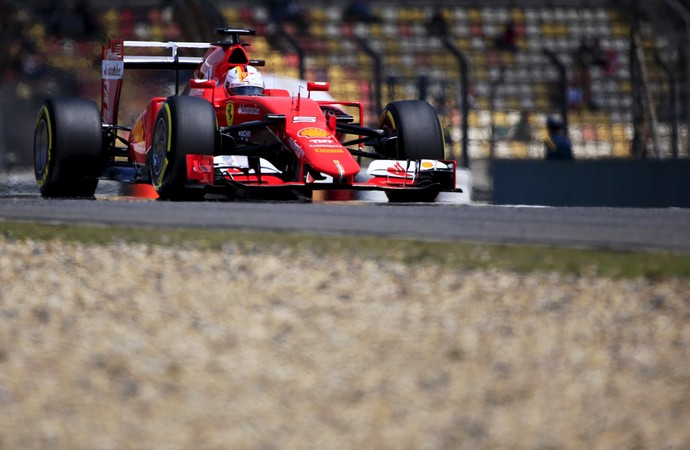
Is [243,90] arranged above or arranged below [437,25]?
below

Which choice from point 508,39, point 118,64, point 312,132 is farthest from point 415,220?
point 508,39

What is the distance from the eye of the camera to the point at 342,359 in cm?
462

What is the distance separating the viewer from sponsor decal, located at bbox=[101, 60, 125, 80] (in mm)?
12703

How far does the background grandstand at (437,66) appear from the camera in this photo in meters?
15.1

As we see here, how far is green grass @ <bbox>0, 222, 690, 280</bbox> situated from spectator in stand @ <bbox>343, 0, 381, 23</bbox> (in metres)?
12.6

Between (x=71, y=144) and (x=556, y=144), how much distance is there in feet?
16.8

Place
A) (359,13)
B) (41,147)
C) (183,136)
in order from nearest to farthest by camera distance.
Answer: (183,136)
(41,147)
(359,13)

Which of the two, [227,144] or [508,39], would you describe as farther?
[508,39]

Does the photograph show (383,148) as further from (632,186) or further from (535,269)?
(535,269)

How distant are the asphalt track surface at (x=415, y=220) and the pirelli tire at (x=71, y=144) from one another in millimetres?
1039

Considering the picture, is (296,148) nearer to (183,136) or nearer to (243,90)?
(183,136)

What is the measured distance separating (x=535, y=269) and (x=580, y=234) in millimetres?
1568

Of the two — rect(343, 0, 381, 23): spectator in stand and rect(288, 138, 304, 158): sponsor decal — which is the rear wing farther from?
rect(343, 0, 381, 23): spectator in stand

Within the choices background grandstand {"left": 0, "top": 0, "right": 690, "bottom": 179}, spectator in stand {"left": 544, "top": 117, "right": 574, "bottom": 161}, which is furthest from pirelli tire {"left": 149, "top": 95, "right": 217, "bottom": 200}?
spectator in stand {"left": 544, "top": 117, "right": 574, "bottom": 161}
